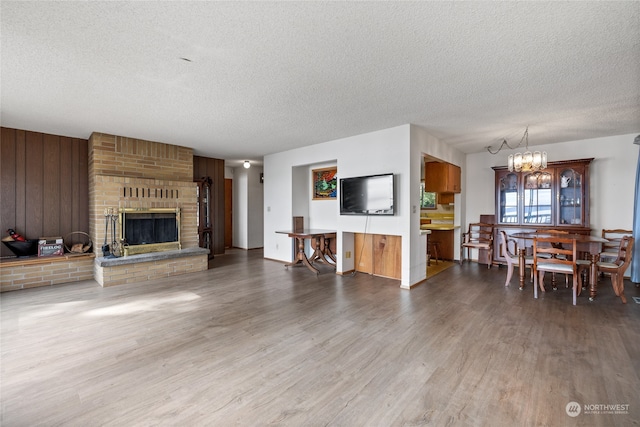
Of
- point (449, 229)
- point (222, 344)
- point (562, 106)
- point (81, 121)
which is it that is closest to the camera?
point (222, 344)

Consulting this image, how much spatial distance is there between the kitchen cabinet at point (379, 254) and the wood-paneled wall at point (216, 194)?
3.68 metres

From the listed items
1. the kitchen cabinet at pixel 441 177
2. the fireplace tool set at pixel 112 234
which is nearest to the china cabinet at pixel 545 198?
the kitchen cabinet at pixel 441 177

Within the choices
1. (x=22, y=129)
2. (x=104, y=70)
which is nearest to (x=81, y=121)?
(x=22, y=129)

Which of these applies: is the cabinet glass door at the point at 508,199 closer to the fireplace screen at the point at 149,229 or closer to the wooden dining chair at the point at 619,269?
the wooden dining chair at the point at 619,269

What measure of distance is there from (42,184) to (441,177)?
22.8 feet

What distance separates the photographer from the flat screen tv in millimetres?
4409

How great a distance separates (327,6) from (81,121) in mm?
4073

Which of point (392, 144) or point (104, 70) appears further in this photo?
point (392, 144)

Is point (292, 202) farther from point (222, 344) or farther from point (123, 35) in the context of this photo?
point (123, 35)

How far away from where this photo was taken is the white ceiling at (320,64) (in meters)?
1.81

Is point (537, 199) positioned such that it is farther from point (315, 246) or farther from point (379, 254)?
point (315, 246)

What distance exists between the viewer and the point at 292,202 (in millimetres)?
6023

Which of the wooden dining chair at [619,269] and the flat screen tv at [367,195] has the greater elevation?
the flat screen tv at [367,195]

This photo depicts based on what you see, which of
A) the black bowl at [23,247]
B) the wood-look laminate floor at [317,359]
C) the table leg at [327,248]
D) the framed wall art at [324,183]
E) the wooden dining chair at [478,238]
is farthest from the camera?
the framed wall art at [324,183]
